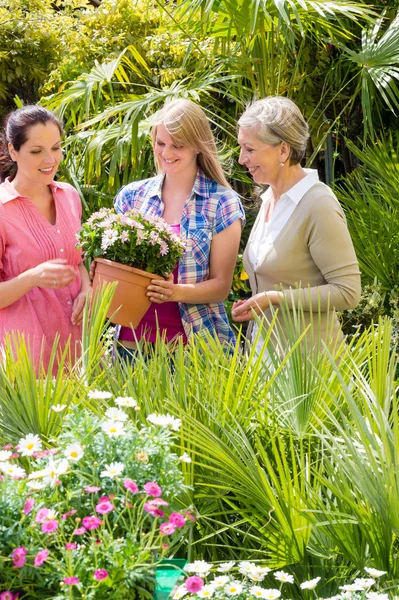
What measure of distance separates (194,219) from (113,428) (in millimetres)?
1582

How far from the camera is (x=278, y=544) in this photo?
5.80ft

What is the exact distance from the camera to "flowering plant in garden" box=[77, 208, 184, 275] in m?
2.77

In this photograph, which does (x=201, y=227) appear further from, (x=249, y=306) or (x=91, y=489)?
(x=91, y=489)

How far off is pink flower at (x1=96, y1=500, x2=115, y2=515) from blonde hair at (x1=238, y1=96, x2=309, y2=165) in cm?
170

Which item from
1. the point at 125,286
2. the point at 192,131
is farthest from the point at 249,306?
the point at 192,131

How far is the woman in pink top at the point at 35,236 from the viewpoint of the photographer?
9.64ft

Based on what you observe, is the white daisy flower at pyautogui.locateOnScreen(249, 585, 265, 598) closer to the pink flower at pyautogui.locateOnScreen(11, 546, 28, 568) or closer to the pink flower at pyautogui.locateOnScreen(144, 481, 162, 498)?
the pink flower at pyautogui.locateOnScreen(144, 481, 162, 498)

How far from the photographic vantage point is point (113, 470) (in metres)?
1.50

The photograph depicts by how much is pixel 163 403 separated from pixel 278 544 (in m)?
0.45

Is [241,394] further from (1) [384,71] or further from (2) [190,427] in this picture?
(1) [384,71]

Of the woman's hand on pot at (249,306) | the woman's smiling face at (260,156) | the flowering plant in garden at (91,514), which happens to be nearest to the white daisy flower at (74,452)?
the flowering plant in garden at (91,514)

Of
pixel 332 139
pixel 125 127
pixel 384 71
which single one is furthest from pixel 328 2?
pixel 332 139

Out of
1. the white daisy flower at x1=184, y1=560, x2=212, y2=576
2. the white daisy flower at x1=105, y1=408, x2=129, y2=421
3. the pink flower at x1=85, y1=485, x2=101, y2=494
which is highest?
the white daisy flower at x1=105, y1=408, x2=129, y2=421

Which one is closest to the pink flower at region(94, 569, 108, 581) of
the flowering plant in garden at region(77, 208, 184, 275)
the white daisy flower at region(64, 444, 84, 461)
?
the white daisy flower at region(64, 444, 84, 461)
